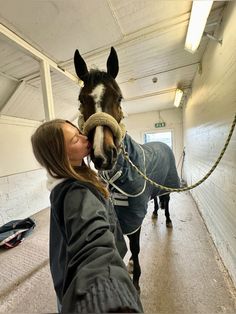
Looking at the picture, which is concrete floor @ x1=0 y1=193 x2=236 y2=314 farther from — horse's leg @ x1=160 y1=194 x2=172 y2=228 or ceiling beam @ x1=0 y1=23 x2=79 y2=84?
ceiling beam @ x1=0 y1=23 x2=79 y2=84

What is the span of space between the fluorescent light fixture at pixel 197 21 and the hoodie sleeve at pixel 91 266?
1.49m

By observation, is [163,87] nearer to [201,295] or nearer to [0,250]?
[201,295]

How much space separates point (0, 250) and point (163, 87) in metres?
3.33

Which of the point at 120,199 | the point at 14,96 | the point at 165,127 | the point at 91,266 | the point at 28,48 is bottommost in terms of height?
the point at 120,199

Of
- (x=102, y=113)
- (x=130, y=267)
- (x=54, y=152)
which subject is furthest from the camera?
(x=130, y=267)

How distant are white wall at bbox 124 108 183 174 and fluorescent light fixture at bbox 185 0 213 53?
3.56 metres

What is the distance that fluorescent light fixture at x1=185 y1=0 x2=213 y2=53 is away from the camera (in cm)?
122

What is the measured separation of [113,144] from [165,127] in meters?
4.68

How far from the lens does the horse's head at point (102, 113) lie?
33.5 inches

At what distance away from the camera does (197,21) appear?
4.49ft

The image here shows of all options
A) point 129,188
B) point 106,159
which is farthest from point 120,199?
point 106,159

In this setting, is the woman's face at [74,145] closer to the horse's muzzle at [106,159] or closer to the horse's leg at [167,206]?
the horse's muzzle at [106,159]

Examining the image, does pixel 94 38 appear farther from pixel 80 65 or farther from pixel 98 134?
pixel 98 134

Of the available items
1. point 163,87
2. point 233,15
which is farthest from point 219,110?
point 163,87
